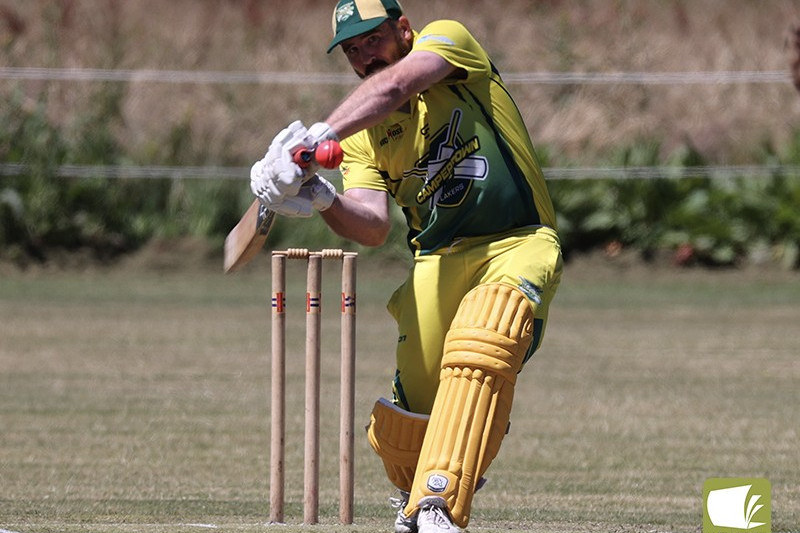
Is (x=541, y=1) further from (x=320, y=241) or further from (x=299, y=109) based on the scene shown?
(x=320, y=241)

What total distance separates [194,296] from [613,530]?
11908mm

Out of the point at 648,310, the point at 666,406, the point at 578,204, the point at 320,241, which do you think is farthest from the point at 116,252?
the point at 666,406

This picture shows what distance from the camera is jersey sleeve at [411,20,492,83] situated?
4922mm

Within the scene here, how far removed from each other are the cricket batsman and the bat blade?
178 mm

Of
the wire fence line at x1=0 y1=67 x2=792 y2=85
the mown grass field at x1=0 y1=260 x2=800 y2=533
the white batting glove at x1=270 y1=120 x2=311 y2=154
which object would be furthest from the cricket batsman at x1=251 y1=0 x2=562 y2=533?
the wire fence line at x1=0 y1=67 x2=792 y2=85

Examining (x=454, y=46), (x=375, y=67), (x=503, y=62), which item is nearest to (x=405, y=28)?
(x=375, y=67)

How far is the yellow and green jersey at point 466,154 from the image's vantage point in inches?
201

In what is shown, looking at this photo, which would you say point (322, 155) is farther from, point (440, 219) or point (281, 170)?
point (440, 219)

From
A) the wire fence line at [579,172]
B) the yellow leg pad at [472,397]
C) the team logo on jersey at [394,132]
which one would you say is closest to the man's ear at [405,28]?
the team logo on jersey at [394,132]

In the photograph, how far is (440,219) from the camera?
5.24 metres

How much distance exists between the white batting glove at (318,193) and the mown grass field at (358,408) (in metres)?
1.20

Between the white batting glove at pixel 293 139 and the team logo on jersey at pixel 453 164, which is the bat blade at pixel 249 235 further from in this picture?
the team logo on jersey at pixel 453 164

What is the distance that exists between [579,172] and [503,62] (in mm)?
2838

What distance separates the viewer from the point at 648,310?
16328 mm
